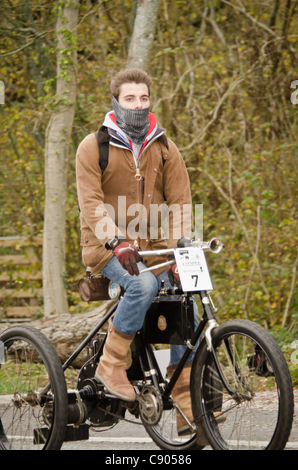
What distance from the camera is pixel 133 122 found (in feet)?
11.0

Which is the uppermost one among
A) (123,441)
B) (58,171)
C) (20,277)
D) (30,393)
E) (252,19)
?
(252,19)

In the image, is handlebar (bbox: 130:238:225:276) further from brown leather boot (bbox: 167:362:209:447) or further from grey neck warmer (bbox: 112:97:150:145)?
grey neck warmer (bbox: 112:97:150:145)

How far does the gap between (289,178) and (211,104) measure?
1945 mm

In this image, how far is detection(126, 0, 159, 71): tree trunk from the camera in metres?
6.66

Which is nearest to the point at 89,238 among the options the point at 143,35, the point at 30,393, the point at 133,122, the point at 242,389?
the point at 133,122

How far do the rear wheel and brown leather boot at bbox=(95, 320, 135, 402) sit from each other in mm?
266

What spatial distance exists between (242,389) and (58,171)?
5.41m

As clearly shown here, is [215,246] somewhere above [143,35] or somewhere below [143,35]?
below

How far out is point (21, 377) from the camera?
3420 mm

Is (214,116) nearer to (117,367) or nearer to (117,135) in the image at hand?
(117,135)

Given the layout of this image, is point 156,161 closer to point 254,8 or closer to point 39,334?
point 39,334

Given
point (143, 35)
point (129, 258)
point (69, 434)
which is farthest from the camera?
point (143, 35)

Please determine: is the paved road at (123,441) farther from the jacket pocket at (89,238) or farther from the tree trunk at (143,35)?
the tree trunk at (143,35)

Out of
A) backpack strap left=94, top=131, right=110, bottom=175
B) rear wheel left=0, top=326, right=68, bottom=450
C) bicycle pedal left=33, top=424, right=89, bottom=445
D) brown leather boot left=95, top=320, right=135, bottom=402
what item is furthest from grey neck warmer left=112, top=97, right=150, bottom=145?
bicycle pedal left=33, top=424, right=89, bottom=445
